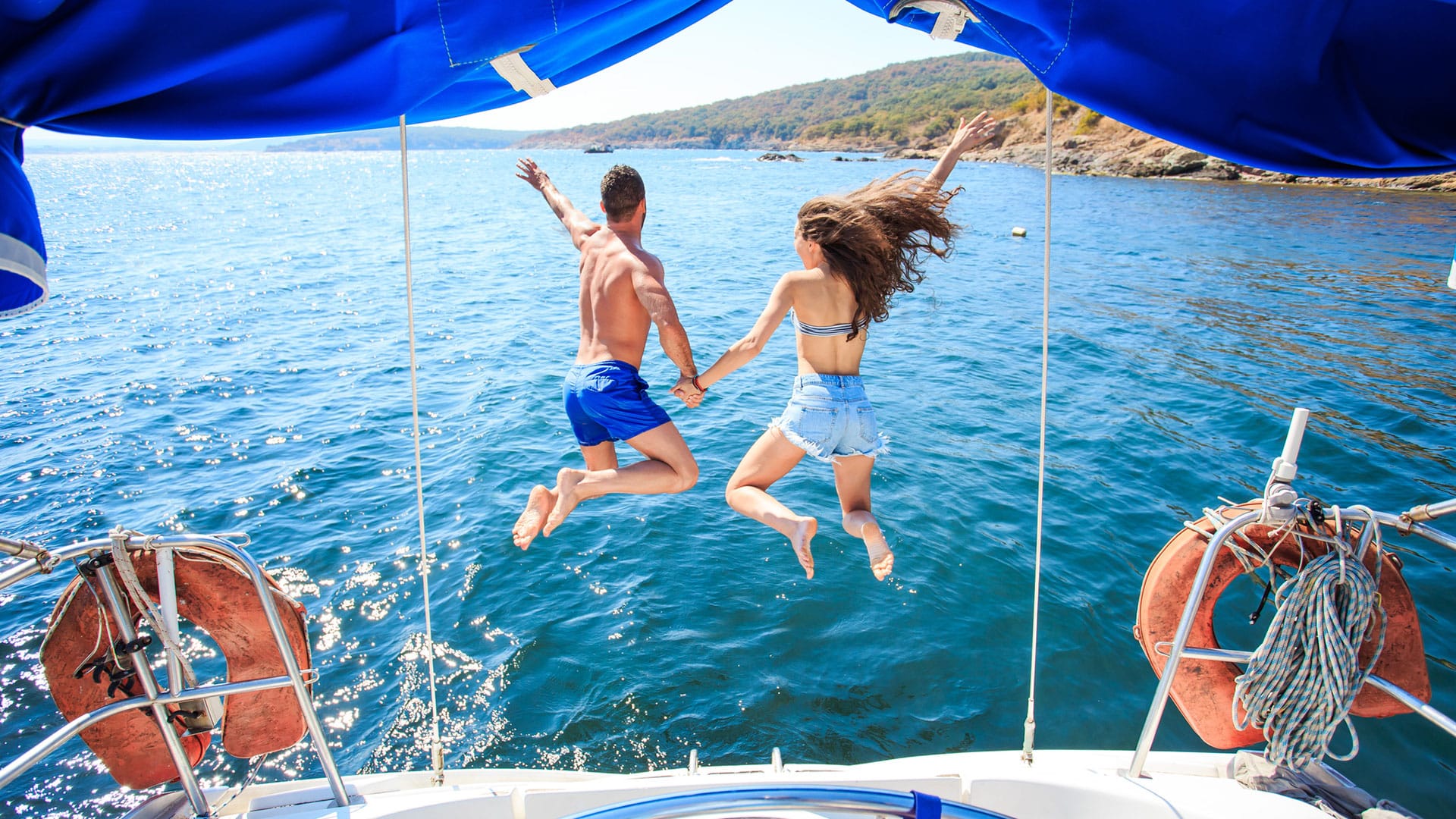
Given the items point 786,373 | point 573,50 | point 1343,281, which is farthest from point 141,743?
point 1343,281

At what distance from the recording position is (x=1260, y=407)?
11.3 meters

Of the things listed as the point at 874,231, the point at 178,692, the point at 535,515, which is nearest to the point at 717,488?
the point at 535,515

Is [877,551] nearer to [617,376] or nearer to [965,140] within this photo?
[617,376]

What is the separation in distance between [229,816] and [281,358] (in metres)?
13.5

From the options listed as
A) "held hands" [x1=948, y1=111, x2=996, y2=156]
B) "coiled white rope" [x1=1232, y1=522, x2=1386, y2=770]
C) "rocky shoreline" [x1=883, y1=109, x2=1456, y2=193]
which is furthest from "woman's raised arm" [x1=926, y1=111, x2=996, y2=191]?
"rocky shoreline" [x1=883, y1=109, x2=1456, y2=193]

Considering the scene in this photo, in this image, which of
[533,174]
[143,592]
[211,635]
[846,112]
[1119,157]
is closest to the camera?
[143,592]

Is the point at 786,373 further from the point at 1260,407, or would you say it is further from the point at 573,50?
the point at 573,50

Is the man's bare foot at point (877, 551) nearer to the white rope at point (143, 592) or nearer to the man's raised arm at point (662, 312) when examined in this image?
the man's raised arm at point (662, 312)

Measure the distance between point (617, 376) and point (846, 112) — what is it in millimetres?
128604

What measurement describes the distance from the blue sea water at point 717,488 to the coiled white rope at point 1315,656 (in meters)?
3.02

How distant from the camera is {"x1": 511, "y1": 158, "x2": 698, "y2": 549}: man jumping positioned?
425 cm

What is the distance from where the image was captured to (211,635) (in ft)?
10.4

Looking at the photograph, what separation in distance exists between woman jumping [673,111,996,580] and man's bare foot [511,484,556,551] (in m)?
0.93

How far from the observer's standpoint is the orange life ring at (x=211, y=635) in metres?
2.92
